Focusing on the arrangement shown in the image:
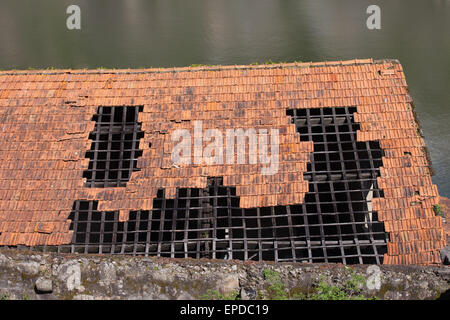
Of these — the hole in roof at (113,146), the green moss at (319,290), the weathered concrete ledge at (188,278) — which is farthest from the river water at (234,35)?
the hole in roof at (113,146)

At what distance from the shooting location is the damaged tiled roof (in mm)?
11375

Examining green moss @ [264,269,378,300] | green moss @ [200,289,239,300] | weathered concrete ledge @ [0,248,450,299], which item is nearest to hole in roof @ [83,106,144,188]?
weathered concrete ledge @ [0,248,450,299]

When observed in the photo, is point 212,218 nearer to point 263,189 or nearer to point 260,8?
point 263,189

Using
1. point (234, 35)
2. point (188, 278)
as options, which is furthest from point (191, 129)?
point (234, 35)

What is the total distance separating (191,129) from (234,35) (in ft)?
83.2

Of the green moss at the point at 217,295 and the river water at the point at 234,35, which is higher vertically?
the green moss at the point at 217,295

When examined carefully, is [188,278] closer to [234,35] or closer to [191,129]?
[191,129]

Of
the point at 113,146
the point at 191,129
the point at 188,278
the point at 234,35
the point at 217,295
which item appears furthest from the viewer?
the point at 234,35

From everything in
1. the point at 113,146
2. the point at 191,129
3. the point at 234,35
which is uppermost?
the point at 191,129

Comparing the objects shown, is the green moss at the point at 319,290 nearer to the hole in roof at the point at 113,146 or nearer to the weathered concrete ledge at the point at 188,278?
the weathered concrete ledge at the point at 188,278

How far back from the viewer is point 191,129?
1259 cm

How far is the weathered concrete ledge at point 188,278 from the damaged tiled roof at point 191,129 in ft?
3.91

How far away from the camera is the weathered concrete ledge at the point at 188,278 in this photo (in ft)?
31.2

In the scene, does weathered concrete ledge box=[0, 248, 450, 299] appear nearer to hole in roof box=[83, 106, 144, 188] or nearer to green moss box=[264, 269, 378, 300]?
green moss box=[264, 269, 378, 300]
